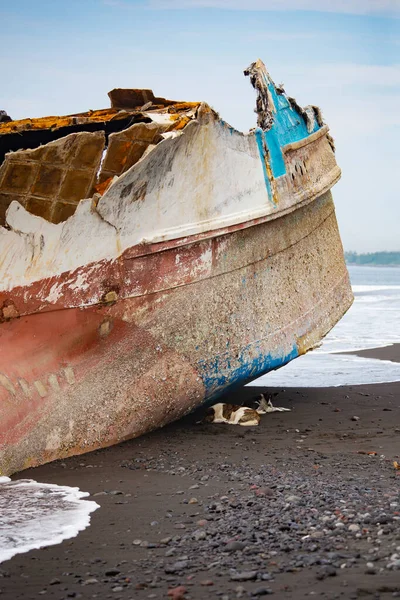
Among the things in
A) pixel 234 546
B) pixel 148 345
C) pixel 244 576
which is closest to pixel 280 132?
pixel 148 345

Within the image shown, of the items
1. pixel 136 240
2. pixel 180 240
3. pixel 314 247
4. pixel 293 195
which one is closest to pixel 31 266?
pixel 136 240

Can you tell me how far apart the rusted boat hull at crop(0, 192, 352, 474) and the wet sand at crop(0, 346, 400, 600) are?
0.64 ft

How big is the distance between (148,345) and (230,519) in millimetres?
1929

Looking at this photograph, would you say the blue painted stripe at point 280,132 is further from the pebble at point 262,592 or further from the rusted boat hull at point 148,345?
the pebble at point 262,592

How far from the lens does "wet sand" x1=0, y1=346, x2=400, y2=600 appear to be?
265cm

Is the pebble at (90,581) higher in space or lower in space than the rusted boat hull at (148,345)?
lower

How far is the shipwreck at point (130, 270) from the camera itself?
4660mm

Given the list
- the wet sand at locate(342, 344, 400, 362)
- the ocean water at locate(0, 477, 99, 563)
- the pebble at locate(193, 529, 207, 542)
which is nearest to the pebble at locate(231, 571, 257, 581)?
the pebble at locate(193, 529, 207, 542)

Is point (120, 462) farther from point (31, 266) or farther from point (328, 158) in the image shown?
point (328, 158)

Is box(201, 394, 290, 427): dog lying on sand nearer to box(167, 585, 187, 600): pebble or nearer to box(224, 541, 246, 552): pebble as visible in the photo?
box(224, 541, 246, 552): pebble

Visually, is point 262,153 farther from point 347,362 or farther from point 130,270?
point 347,362

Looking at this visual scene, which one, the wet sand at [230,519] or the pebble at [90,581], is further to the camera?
the pebble at [90,581]

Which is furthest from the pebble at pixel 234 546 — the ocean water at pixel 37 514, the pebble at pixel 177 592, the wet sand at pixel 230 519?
the ocean water at pixel 37 514

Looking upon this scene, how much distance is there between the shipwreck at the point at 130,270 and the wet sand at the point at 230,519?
0.31m
